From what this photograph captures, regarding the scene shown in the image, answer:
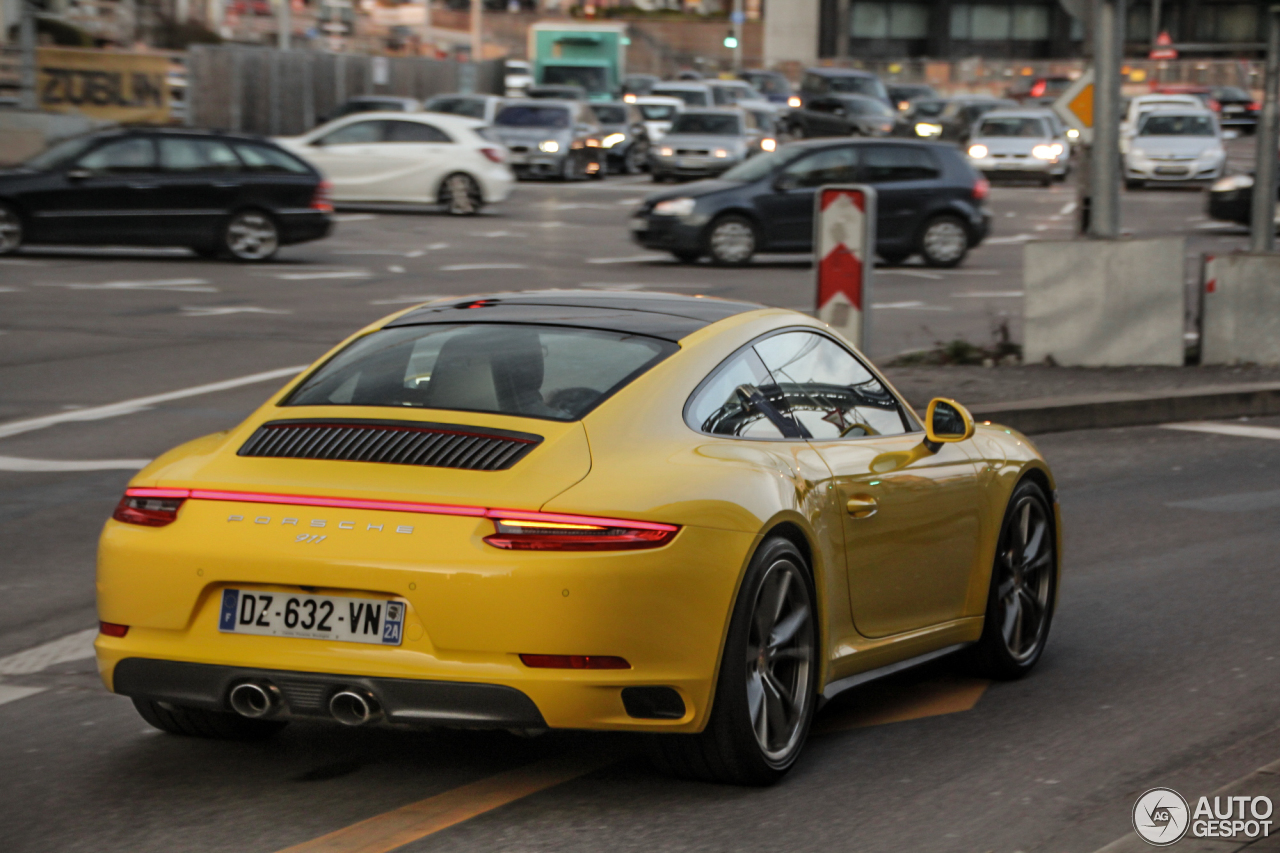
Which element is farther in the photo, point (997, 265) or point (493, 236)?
point (493, 236)

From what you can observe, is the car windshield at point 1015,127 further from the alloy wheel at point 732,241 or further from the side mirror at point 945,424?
the side mirror at point 945,424

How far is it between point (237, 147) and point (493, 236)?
501cm

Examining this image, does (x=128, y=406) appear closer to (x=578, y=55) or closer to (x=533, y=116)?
(x=533, y=116)

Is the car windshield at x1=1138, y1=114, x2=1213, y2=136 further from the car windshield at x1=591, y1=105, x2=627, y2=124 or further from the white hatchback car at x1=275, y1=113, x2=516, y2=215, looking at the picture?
the white hatchback car at x1=275, y1=113, x2=516, y2=215

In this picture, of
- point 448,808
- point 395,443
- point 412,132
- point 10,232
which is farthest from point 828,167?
point 448,808

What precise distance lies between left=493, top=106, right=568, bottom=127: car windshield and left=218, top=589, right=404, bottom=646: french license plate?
3651 centimetres

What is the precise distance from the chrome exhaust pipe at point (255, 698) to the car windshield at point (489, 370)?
895 mm

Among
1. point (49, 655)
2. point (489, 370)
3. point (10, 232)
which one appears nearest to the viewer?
point (489, 370)

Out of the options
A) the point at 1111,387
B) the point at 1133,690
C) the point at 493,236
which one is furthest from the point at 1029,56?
the point at 1133,690

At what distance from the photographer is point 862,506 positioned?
18.3 ft

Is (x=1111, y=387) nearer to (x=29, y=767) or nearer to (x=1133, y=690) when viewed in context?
(x=1133, y=690)

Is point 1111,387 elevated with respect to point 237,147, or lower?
lower

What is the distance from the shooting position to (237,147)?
76.0 ft

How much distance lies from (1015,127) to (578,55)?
2027cm
